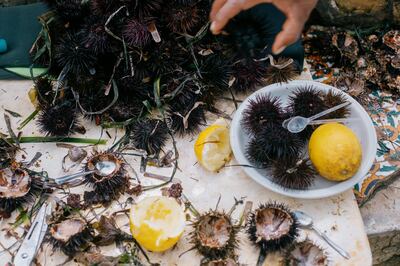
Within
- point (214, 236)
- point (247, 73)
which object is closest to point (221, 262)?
point (214, 236)

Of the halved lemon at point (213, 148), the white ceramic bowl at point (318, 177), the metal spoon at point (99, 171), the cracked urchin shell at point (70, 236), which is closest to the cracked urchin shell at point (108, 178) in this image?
the metal spoon at point (99, 171)

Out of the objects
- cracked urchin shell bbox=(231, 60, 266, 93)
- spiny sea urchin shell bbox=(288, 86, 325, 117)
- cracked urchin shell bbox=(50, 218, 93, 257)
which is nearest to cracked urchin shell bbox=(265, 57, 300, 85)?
cracked urchin shell bbox=(231, 60, 266, 93)

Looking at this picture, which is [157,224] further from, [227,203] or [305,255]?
[305,255]

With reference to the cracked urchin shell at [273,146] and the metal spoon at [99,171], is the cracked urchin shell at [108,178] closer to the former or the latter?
the metal spoon at [99,171]

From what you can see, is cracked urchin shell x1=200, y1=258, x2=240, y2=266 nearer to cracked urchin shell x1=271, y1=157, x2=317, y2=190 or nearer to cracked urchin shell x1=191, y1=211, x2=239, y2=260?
cracked urchin shell x1=191, y1=211, x2=239, y2=260

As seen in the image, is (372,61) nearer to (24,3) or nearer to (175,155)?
(175,155)
